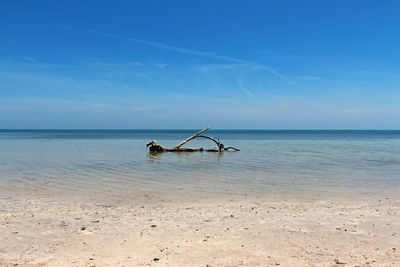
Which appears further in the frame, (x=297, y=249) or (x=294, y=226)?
(x=294, y=226)

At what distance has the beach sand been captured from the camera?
17.4ft

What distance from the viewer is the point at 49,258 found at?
5238 mm

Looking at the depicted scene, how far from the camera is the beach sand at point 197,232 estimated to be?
5.30m

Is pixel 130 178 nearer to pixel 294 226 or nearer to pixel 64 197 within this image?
pixel 64 197

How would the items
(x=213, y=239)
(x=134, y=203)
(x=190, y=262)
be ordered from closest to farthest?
1. (x=190, y=262)
2. (x=213, y=239)
3. (x=134, y=203)

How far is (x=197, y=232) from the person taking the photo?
6.66 metres

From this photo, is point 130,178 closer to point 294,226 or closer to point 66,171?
point 66,171

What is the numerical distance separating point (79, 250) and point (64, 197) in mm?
5437

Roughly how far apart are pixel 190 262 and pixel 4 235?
386 cm

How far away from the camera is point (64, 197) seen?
1051cm

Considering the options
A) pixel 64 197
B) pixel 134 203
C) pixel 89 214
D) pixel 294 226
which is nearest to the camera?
pixel 294 226

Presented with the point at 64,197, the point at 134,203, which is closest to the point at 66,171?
the point at 64,197

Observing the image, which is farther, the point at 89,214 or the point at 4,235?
the point at 89,214

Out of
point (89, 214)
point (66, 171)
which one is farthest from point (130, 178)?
point (89, 214)
